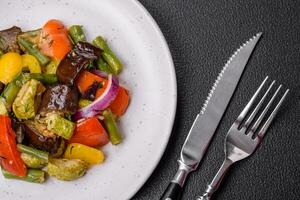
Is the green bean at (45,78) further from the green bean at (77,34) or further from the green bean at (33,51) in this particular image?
the green bean at (77,34)

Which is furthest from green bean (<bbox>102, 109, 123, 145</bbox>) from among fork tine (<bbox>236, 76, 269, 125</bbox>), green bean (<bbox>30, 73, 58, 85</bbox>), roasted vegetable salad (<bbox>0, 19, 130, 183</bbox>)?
fork tine (<bbox>236, 76, 269, 125</bbox>)

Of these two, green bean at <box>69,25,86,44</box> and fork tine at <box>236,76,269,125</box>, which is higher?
green bean at <box>69,25,86,44</box>

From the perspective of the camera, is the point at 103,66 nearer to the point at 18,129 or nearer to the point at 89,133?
the point at 89,133

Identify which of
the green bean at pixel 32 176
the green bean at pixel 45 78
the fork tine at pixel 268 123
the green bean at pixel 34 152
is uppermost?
the green bean at pixel 45 78

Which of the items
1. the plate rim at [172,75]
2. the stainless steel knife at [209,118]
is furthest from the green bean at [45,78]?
the stainless steel knife at [209,118]

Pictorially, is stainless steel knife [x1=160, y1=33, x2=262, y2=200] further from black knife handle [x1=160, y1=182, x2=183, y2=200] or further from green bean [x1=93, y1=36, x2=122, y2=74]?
green bean [x1=93, y1=36, x2=122, y2=74]

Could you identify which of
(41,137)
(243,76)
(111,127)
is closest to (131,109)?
(111,127)
